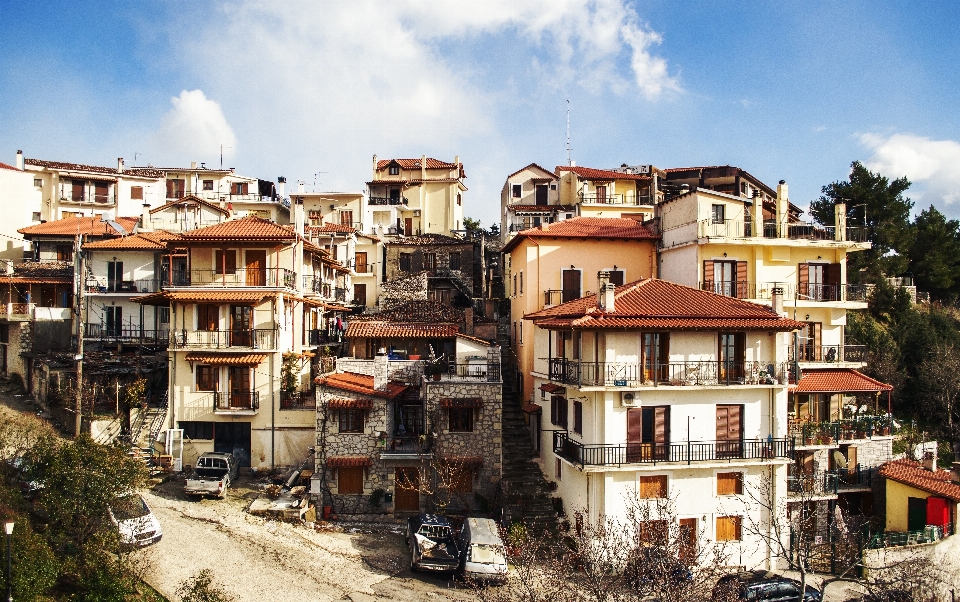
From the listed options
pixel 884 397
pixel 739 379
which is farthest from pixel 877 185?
pixel 739 379

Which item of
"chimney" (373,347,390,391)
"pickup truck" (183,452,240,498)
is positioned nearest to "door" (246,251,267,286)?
"chimney" (373,347,390,391)

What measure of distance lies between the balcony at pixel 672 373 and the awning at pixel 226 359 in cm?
1458

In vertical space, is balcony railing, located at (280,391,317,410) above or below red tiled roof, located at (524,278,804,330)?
below

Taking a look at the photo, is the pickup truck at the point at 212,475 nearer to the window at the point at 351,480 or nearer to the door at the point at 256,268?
the window at the point at 351,480

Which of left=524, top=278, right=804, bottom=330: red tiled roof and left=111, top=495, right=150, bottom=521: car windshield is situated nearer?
left=111, top=495, right=150, bottom=521: car windshield

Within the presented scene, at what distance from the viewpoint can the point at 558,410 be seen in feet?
101

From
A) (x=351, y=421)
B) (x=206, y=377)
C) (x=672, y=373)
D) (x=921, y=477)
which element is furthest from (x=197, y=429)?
(x=921, y=477)

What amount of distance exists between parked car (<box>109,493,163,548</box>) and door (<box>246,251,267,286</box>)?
1309 cm

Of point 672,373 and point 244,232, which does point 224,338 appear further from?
point 672,373

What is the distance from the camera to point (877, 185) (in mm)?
50875

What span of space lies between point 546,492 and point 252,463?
13.9m

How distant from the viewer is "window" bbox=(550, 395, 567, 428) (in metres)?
30.1

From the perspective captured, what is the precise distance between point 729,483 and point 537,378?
10272 millimetres

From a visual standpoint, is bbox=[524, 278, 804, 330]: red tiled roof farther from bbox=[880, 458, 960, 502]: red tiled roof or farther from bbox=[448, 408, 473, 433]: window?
bbox=[880, 458, 960, 502]: red tiled roof
